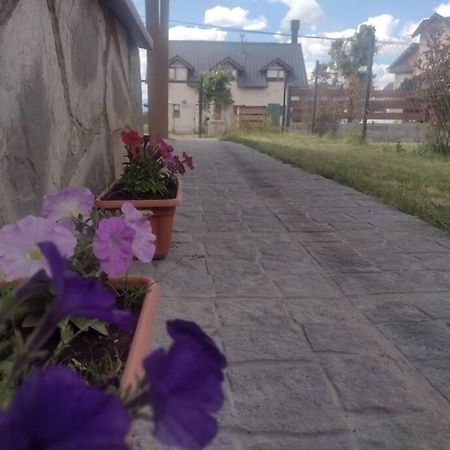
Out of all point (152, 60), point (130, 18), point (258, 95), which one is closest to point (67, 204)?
point (130, 18)

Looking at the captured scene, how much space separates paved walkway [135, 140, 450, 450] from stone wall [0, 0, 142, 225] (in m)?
0.60

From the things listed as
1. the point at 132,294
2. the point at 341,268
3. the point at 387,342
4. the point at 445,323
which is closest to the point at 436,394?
the point at 387,342

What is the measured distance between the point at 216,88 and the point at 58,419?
31354mm

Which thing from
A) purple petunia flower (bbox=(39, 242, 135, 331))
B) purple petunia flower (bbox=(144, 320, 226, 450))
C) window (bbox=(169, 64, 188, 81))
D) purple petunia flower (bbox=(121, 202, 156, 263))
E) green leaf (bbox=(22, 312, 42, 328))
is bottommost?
green leaf (bbox=(22, 312, 42, 328))

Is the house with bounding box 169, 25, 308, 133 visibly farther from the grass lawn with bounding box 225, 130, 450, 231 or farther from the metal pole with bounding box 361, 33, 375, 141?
the grass lawn with bounding box 225, 130, 450, 231

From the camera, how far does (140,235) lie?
1.02 metres

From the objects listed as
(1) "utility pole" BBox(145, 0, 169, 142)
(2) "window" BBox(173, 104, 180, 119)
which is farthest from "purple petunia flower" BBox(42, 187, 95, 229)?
(2) "window" BBox(173, 104, 180, 119)

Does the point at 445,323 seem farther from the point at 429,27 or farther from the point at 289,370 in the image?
the point at 429,27

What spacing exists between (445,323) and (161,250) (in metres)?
1.29

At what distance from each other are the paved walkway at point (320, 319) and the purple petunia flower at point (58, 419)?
85 cm

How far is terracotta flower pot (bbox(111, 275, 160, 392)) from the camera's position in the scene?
3.23 ft

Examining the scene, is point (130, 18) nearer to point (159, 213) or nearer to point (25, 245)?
point (159, 213)

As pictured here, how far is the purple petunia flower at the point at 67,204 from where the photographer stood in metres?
1.11

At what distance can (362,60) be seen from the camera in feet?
127
